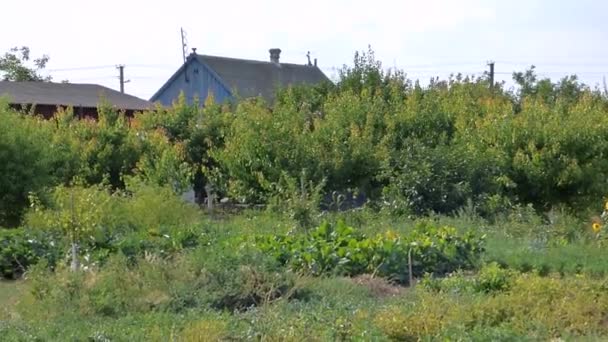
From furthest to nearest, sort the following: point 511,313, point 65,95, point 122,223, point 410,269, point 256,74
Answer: point 256,74 < point 65,95 < point 122,223 < point 410,269 < point 511,313

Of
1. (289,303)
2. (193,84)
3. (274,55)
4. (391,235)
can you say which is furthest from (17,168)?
(274,55)

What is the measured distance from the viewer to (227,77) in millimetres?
48312

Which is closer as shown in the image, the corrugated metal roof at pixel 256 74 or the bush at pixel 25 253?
the bush at pixel 25 253

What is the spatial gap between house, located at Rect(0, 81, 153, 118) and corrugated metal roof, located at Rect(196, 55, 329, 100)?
4477 mm

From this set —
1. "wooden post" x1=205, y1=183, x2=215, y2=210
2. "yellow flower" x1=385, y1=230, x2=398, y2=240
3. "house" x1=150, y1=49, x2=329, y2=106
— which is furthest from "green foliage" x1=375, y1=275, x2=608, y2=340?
"house" x1=150, y1=49, x2=329, y2=106

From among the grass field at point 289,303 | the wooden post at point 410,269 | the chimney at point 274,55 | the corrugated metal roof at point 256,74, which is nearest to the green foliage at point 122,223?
the grass field at point 289,303

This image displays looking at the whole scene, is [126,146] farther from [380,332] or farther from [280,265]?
[380,332]

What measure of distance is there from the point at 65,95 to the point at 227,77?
865 cm

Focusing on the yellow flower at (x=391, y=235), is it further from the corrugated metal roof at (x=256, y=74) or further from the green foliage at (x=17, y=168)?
the corrugated metal roof at (x=256, y=74)

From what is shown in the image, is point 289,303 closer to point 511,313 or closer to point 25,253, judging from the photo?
point 511,313

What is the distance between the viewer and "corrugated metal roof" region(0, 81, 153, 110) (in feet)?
132

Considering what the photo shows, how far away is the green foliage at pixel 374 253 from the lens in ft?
37.6

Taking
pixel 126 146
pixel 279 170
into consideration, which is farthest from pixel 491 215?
pixel 126 146

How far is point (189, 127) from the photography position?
2547 cm
